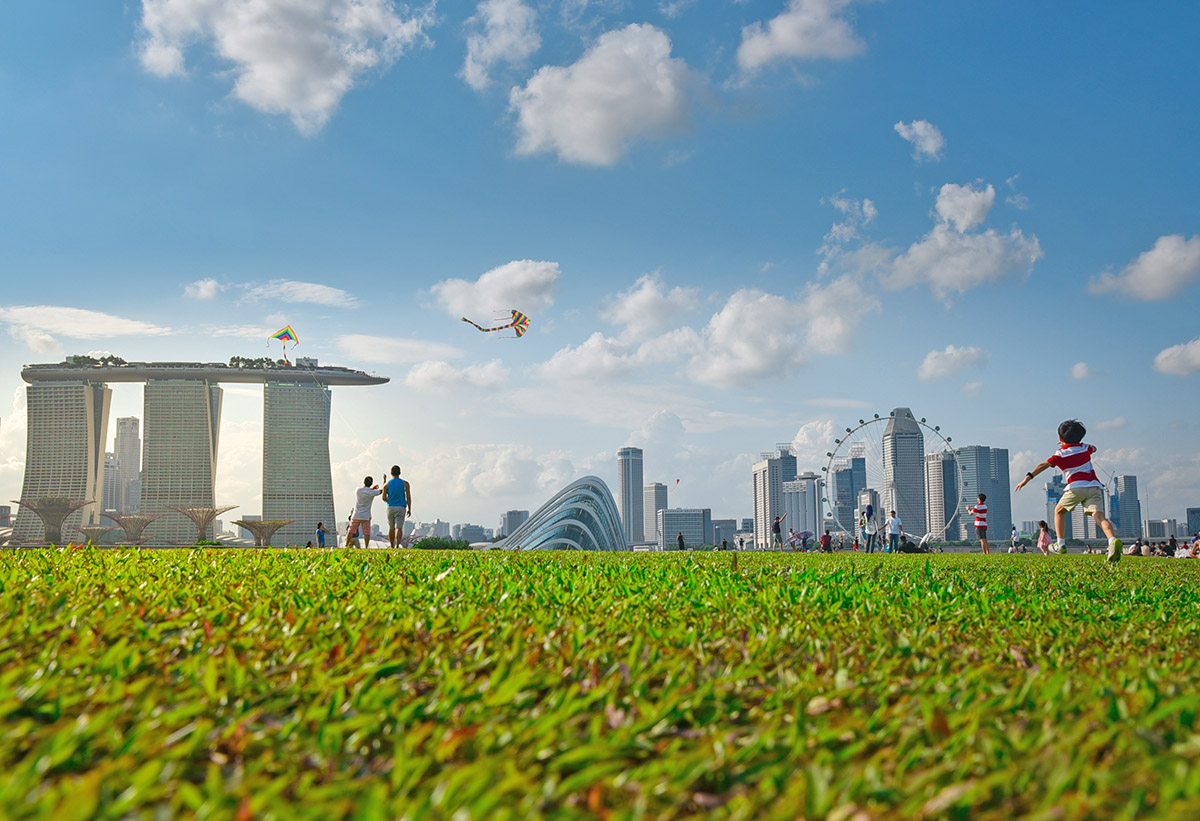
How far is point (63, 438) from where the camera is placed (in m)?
152

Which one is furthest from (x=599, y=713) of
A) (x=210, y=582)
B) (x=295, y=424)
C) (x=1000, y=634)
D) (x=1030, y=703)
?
(x=295, y=424)

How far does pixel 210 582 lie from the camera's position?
18.7ft

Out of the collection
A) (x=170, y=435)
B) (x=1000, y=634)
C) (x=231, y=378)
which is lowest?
(x=1000, y=634)

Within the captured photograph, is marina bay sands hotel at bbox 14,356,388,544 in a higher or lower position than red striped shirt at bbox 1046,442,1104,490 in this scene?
higher

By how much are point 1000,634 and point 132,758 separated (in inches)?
162

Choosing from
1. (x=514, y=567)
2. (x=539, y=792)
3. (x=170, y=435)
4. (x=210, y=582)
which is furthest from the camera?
(x=170, y=435)

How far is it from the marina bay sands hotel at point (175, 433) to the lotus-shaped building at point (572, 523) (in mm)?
91182

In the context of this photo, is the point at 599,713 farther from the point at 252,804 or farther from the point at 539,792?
the point at 252,804

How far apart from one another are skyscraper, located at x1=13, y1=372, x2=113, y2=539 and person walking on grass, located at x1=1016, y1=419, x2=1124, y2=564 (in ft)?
572

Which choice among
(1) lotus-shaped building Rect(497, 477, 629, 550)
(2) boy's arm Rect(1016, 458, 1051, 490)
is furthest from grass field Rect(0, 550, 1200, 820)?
(1) lotus-shaped building Rect(497, 477, 629, 550)

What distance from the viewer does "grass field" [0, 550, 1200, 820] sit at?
200cm

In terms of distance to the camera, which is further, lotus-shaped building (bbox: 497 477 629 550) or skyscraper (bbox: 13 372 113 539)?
skyscraper (bbox: 13 372 113 539)

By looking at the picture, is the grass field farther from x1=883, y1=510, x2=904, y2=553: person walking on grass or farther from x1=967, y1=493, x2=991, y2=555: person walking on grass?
x1=883, y1=510, x2=904, y2=553: person walking on grass

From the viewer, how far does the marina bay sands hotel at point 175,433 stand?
502 ft
